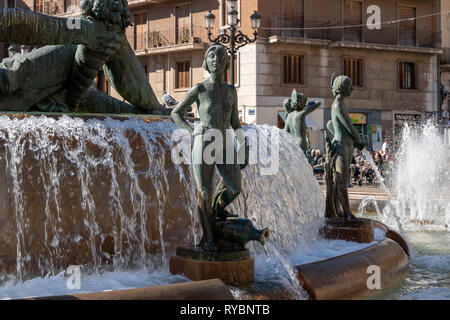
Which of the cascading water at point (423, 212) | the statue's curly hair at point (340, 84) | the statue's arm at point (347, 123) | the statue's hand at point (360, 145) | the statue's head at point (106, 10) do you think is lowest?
the cascading water at point (423, 212)

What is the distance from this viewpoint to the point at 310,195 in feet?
24.7

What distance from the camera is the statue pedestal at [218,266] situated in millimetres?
4129

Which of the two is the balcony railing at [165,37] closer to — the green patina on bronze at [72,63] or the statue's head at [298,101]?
the statue's head at [298,101]

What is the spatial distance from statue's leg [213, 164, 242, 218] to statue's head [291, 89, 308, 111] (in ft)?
16.4

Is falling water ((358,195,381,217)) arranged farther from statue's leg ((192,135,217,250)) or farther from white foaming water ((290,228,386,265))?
statue's leg ((192,135,217,250))

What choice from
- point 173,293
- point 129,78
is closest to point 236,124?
point 173,293

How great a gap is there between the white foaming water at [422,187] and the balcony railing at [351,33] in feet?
42.4

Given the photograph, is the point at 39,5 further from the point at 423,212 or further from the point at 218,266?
the point at 218,266

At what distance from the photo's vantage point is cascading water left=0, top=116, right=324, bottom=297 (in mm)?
4680

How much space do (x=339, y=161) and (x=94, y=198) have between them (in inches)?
106

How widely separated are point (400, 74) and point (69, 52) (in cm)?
2473

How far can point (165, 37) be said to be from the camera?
2931 centimetres

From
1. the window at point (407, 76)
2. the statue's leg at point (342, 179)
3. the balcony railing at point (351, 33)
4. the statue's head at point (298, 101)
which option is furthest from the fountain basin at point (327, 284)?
the window at point (407, 76)
